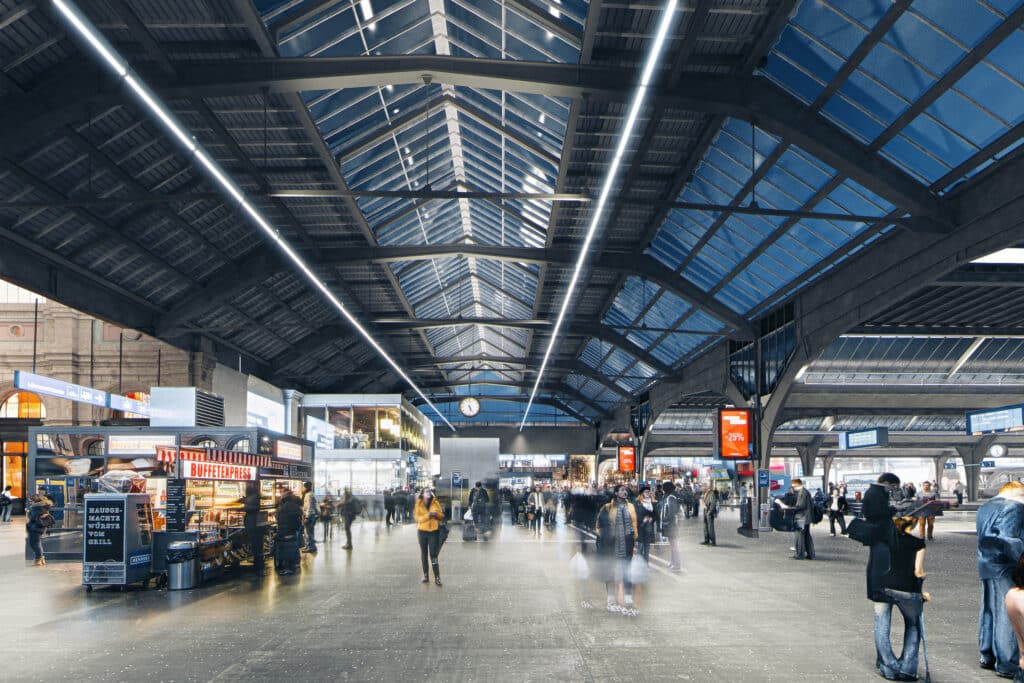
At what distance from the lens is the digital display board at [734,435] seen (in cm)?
2905

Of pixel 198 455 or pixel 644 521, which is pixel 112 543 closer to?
pixel 198 455

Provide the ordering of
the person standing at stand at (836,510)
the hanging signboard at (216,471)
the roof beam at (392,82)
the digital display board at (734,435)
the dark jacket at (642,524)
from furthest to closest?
the digital display board at (734,435) < the person standing at stand at (836,510) < the dark jacket at (642,524) < the hanging signboard at (216,471) < the roof beam at (392,82)

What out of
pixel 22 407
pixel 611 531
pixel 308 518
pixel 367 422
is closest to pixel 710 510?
pixel 308 518

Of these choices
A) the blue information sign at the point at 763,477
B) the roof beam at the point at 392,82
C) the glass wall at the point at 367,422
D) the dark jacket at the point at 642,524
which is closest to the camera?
the roof beam at the point at 392,82

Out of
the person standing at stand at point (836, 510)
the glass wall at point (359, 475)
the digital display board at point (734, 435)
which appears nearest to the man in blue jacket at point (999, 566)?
the person standing at stand at point (836, 510)

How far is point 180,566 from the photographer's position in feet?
47.3

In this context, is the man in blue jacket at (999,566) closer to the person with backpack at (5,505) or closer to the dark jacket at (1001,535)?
the dark jacket at (1001,535)

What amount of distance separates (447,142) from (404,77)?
7.81 m

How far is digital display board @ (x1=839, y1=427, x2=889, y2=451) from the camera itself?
3122 cm

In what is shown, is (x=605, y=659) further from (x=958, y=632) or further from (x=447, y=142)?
(x=447, y=142)

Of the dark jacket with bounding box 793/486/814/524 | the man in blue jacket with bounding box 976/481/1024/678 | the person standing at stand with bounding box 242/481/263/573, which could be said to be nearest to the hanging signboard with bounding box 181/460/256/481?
the person standing at stand with bounding box 242/481/263/573

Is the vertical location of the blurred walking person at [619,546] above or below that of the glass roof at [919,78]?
below

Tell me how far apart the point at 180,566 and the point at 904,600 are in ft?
35.7

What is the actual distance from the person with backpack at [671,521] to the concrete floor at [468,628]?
359mm
